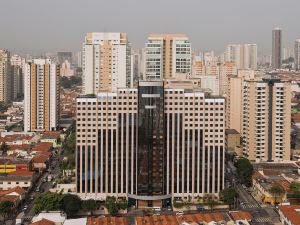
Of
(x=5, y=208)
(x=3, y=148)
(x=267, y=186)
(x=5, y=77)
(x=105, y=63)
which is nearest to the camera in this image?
(x=5, y=208)

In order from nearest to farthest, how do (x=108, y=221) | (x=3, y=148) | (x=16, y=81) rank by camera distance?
(x=108, y=221) → (x=3, y=148) → (x=16, y=81)

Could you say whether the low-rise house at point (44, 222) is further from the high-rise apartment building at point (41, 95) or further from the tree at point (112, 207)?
the high-rise apartment building at point (41, 95)

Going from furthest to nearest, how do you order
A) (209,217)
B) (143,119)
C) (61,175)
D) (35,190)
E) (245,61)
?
1. (245,61)
2. (61,175)
3. (35,190)
4. (143,119)
5. (209,217)

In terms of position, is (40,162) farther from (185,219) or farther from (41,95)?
(185,219)

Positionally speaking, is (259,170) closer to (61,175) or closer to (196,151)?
(196,151)

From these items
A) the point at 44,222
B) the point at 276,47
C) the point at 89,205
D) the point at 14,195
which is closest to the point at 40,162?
the point at 14,195

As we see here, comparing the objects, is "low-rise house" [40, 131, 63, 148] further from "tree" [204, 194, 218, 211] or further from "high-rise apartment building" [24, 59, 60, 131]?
"tree" [204, 194, 218, 211]

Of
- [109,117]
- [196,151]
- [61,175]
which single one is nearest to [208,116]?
[196,151]
